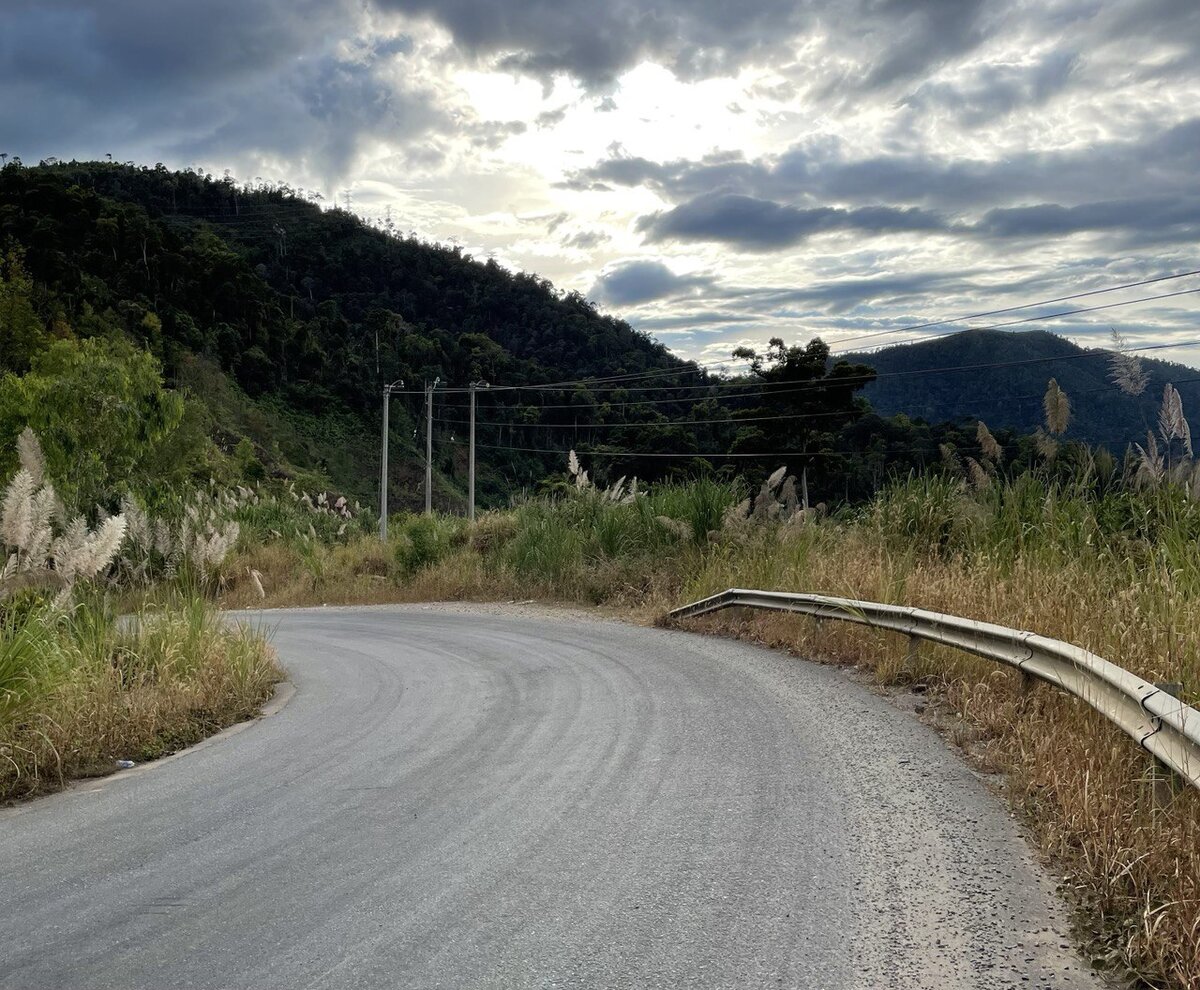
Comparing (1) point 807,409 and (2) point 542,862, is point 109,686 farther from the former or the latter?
(1) point 807,409

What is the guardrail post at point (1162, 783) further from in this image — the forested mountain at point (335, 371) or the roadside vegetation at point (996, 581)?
the forested mountain at point (335, 371)

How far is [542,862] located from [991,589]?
18.9ft

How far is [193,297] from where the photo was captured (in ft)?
313

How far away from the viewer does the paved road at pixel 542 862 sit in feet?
10.8

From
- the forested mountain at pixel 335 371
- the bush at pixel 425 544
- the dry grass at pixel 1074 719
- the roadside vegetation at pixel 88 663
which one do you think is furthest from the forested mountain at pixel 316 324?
the dry grass at pixel 1074 719

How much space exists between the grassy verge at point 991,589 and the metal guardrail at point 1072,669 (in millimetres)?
206

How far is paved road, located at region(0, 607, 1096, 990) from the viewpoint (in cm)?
329

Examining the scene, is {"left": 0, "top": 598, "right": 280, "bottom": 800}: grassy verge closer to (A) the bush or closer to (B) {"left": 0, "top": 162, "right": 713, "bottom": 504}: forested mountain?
(A) the bush

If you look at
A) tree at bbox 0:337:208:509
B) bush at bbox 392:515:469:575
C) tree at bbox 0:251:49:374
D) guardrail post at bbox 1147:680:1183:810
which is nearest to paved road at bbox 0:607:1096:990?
guardrail post at bbox 1147:680:1183:810

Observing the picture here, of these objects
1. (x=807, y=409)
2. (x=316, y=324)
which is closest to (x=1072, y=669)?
(x=807, y=409)

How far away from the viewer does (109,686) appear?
269 inches

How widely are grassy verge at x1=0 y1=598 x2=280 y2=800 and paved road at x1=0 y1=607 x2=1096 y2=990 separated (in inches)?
15.6

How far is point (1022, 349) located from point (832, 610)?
7481 inches

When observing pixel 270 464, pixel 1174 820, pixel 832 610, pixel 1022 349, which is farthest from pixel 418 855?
pixel 1022 349
